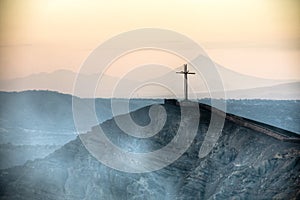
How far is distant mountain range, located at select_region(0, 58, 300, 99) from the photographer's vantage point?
13.7ft

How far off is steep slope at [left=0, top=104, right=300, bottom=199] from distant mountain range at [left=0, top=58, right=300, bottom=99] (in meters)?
0.17

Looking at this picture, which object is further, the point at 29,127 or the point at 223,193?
the point at 29,127

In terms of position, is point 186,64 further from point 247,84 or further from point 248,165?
point 248,165

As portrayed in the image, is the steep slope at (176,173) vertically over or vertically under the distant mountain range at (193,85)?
under

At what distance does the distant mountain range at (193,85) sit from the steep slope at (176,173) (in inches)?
6.6

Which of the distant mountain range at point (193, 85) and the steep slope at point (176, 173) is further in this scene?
the distant mountain range at point (193, 85)

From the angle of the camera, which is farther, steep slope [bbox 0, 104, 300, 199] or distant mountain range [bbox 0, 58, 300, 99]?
distant mountain range [bbox 0, 58, 300, 99]

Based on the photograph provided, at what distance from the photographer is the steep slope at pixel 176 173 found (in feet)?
13.2

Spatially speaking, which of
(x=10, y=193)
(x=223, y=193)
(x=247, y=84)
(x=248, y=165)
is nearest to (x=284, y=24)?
(x=247, y=84)

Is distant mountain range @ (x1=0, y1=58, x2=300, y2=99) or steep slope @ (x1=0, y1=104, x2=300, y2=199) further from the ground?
distant mountain range @ (x1=0, y1=58, x2=300, y2=99)

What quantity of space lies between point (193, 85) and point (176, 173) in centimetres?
70

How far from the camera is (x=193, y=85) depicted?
13.8 ft

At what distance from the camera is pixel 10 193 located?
14.1 feet

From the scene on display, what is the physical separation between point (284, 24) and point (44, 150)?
2.14 m
